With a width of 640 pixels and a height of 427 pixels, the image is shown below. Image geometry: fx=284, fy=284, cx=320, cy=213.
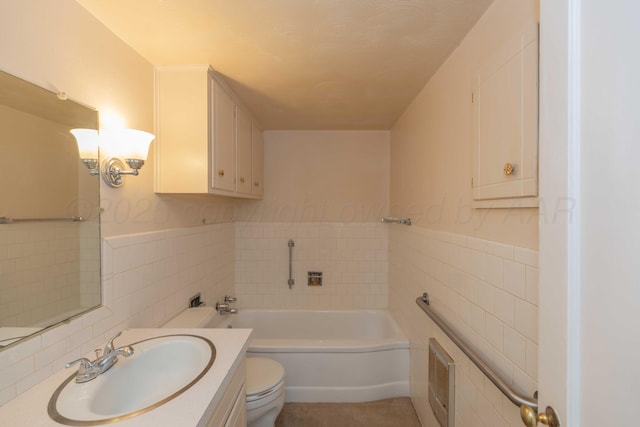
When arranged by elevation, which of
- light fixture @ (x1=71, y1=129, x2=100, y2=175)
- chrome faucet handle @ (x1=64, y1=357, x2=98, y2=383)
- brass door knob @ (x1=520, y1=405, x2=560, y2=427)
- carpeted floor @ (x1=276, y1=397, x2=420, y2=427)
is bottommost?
carpeted floor @ (x1=276, y1=397, x2=420, y2=427)

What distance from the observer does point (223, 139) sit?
6.23ft

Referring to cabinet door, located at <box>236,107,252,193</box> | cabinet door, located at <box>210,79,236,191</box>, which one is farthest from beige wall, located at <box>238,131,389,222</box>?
cabinet door, located at <box>210,79,236,191</box>

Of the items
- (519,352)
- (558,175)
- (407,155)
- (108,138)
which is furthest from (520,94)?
(108,138)

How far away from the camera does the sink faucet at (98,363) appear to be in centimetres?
97

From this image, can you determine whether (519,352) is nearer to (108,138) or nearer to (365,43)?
(365,43)

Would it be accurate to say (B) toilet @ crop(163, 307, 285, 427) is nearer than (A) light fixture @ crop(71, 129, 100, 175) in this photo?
No

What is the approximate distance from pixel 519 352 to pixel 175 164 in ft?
6.07

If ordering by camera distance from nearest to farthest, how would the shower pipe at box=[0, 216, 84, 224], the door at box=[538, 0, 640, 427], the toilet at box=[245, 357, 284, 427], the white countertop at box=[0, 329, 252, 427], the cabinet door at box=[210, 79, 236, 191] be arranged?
the door at box=[538, 0, 640, 427] → the white countertop at box=[0, 329, 252, 427] → the shower pipe at box=[0, 216, 84, 224] → the toilet at box=[245, 357, 284, 427] → the cabinet door at box=[210, 79, 236, 191]

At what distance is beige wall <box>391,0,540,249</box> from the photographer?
103 cm

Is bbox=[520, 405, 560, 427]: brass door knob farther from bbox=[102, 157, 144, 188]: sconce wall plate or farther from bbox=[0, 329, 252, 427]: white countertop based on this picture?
bbox=[102, 157, 144, 188]: sconce wall plate

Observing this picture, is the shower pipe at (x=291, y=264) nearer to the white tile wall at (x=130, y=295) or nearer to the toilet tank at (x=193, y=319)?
the white tile wall at (x=130, y=295)

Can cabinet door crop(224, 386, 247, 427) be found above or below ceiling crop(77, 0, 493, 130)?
below

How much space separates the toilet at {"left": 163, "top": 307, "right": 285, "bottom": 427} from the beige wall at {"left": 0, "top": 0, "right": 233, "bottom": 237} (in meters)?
0.59

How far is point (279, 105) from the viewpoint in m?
2.31
